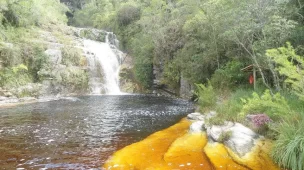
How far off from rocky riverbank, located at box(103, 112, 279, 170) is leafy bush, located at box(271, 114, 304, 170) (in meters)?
0.29

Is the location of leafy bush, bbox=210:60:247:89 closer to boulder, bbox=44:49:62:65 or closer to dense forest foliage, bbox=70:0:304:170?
dense forest foliage, bbox=70:0:304:170

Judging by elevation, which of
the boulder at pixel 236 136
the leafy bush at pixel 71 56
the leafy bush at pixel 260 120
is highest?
the leafy bush at pixel 71 56

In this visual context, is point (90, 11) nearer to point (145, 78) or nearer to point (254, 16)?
point (145, 78)

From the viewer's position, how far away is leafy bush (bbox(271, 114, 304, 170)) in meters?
6.08

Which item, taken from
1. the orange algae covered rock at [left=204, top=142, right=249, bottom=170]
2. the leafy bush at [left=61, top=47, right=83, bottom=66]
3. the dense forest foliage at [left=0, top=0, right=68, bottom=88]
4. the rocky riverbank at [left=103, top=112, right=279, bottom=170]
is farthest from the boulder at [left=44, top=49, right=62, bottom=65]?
the orange algae covered rock at [left=204, top=142, right=249, bottom=170]

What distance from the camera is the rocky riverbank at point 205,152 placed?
6973mm

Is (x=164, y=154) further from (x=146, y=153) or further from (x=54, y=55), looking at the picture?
(x=54, y=55)

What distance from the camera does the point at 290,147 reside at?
20.2 ft

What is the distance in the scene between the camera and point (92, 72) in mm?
28156

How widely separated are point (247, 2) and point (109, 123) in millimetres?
9262

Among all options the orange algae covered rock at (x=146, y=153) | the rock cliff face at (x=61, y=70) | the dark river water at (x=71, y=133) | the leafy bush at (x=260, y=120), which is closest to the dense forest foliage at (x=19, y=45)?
the rock cliff face at (x=61, y=70)

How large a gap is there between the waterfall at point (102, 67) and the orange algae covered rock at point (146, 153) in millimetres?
17965

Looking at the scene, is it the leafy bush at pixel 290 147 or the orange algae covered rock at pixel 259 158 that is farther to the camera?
the orange algae covered rock at pixel 259 158

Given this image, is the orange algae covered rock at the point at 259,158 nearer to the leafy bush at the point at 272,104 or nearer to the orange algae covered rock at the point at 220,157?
the orange algae covered rock at the point at 220,157
